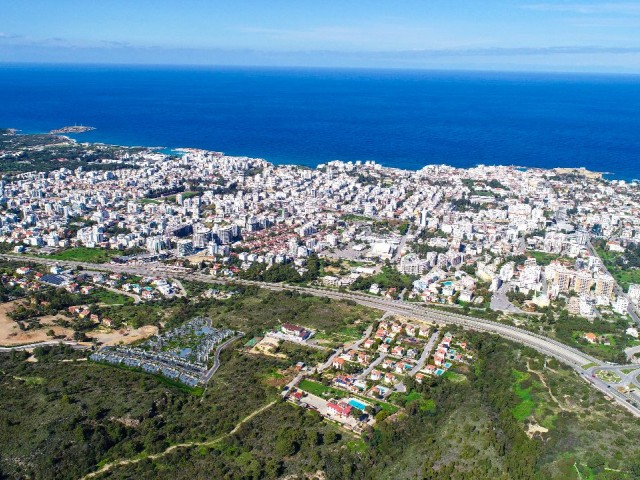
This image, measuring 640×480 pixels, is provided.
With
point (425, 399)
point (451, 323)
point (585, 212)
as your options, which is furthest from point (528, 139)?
point (425, 399)

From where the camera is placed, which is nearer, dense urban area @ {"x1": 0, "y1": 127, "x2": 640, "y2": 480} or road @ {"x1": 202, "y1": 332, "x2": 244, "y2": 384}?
dense urban area @ {"x1": 0, "y1": 127, "x2": 640, "y2": 480}

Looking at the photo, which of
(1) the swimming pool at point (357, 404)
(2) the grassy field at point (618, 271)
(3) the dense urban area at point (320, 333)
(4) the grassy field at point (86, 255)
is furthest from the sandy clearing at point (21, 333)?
(2) the grassy field at point (618, 271)

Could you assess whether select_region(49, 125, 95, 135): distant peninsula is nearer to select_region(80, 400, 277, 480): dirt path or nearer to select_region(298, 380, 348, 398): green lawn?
select_region(298, 380, 348, 398): green lawn

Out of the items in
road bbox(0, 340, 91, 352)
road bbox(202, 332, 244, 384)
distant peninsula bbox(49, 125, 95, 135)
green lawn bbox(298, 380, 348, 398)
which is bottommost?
distant peninsula bbox(49, 125, 95, 135)

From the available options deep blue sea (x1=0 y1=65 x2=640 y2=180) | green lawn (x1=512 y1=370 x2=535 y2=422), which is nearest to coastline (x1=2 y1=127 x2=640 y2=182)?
deep blue sea (x1=0 y1=65 x2=640 y2=180)

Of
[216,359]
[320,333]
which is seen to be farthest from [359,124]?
[216,359]

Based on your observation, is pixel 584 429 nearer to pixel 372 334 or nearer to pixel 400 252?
pixel 372 334

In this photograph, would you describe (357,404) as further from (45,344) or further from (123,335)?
(45,344)
